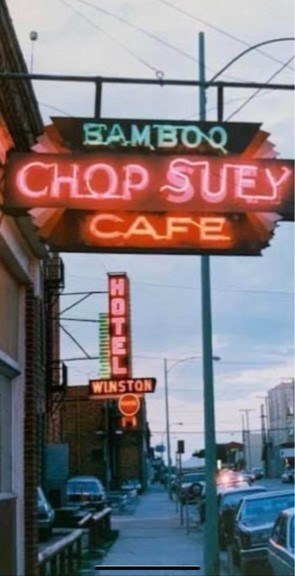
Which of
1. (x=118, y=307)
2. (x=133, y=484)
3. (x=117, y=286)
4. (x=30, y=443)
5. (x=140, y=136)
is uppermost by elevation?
(x=117, y=286)

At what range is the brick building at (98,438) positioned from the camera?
180 feet

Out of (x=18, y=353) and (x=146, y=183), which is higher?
(x=146, y=183)

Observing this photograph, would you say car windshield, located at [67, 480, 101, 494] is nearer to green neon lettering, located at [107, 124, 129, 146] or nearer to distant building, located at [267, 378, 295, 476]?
green neon lettering, located at [107, 124, 129, 146]

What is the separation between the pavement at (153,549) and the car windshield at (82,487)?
2842 millimetres

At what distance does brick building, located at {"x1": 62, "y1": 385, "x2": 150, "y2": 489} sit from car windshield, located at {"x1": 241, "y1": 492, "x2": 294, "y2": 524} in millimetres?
34728

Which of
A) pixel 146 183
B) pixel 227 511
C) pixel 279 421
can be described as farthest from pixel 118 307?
pixel 279 421

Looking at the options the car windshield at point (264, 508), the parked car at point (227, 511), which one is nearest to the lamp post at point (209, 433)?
the car windshield at point (264, 508)

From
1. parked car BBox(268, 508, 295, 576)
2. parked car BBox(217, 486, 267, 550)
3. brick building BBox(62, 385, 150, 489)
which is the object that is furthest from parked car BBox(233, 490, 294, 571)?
brick building BBox(62, 385, 150, 489)

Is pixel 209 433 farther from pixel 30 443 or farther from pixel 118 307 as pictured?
pixel 118 307

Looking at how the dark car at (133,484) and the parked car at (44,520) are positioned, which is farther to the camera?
the dark car at (133,484)

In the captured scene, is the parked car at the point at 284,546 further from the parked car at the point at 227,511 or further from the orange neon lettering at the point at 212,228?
the parked car at the point at 227,511

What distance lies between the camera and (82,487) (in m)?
37.2

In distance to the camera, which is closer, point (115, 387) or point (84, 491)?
point (84, 491)

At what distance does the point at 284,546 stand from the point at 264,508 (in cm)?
590
